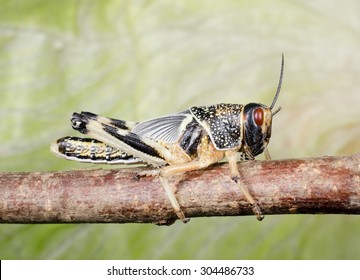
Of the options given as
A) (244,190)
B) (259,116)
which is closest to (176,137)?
(259,116)

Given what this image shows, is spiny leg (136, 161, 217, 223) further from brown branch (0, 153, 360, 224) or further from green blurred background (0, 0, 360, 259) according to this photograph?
green blurred background (0, 0, 360, 259)

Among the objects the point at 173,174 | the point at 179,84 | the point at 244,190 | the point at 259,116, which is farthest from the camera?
the point at 179,84

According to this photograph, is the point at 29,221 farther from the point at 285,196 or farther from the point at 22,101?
the point at 22,101

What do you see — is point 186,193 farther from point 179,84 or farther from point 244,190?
point 179,84

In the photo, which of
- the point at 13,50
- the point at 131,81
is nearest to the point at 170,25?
the point at 131,81

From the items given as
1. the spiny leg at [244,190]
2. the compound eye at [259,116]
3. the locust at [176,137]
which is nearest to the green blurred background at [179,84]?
the locust at [176,137]
